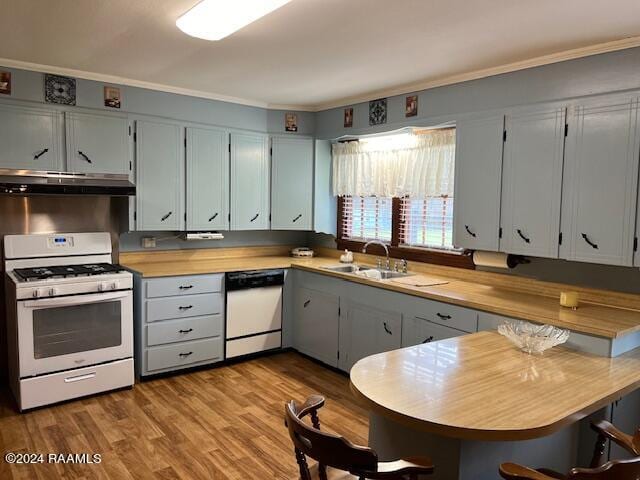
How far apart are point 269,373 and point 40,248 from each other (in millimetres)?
2071

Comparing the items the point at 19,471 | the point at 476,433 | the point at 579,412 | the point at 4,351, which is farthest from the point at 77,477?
the point at 579,412

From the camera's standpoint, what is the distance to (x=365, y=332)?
12.4 feet

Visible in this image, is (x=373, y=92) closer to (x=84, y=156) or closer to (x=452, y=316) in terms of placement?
(x=452, y=316)

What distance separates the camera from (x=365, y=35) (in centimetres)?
266

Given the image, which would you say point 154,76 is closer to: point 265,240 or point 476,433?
point 265,240

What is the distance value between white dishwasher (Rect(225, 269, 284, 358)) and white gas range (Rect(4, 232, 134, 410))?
2.87 feet

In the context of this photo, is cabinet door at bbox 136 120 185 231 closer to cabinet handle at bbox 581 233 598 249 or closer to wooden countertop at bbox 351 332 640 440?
wooden countertop at bbox 351 332 640 440

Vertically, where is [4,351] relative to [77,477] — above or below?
above

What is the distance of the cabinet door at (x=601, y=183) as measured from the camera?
258cm

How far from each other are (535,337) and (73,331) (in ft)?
9.80

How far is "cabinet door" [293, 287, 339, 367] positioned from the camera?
4.11m

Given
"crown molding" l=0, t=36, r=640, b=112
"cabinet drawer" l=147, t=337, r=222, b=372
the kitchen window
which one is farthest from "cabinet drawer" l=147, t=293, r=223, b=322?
"crown molding" l=0, t=36, r=640, b=112

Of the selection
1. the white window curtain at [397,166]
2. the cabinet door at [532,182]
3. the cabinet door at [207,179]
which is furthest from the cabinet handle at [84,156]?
the cabinet door at [532,182]

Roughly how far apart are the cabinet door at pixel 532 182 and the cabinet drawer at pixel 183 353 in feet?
8.21
